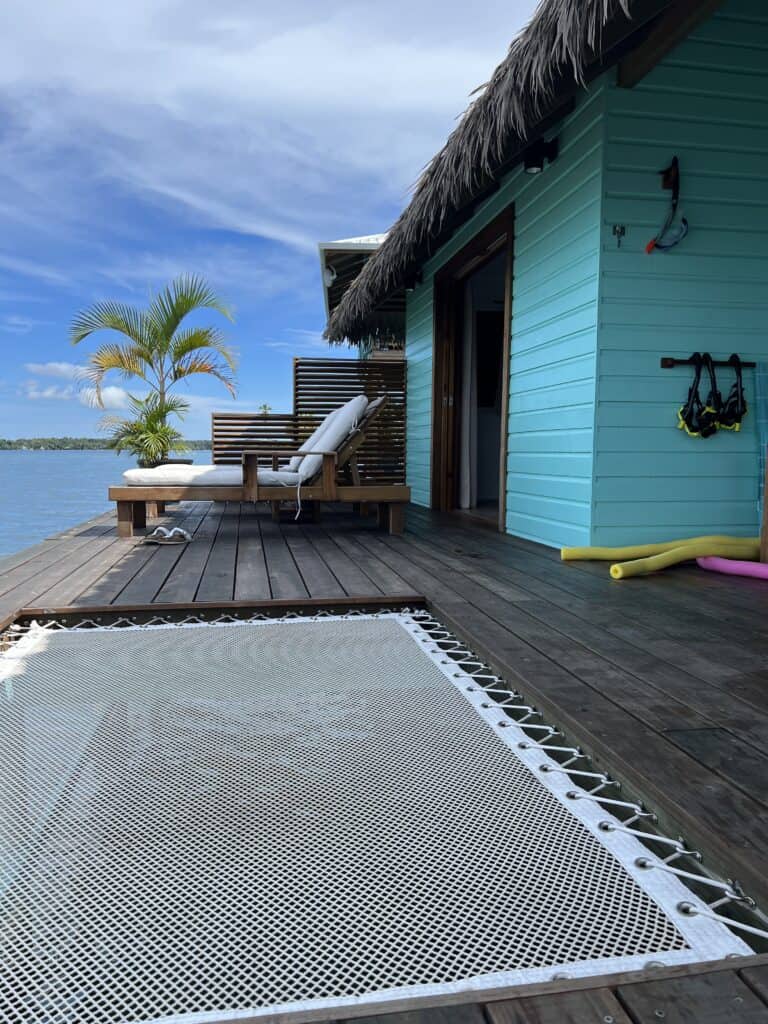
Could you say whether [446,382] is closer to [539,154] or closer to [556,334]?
[556,334]

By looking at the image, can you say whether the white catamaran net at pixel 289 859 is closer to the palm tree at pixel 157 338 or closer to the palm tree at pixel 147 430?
the palm tree at pixel 147 430

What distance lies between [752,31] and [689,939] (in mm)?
4123

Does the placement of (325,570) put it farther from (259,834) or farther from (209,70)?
(209,70)

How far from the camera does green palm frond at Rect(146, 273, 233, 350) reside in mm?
8086

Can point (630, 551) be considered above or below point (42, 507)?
above

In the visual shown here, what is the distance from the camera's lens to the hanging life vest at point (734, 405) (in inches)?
140

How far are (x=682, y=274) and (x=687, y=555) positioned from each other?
1.39 metres

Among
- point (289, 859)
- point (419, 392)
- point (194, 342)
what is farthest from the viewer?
point (194, 342)

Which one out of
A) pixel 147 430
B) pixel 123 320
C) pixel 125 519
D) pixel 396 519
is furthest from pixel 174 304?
pixel 396 519

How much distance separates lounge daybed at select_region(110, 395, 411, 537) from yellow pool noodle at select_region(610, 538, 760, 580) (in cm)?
178

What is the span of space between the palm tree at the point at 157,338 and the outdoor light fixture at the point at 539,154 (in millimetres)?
5178

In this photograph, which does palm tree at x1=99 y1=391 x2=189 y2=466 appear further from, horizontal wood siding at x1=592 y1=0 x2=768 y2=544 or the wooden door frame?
horizontal wood siding at x1=592 y1=0 x2=768 y2=544

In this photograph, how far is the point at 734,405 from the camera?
3.55 m

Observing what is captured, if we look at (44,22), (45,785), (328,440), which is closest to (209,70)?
(44,22)
